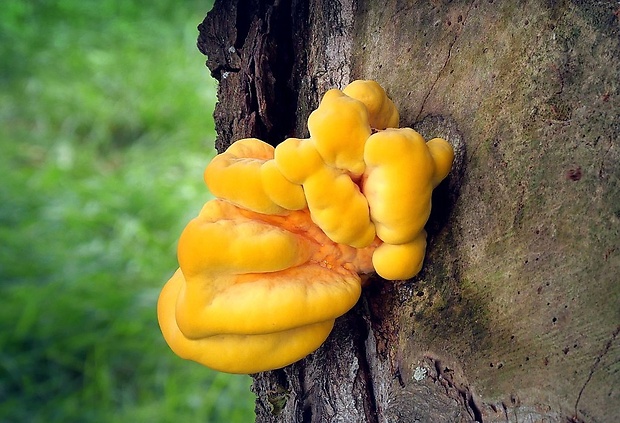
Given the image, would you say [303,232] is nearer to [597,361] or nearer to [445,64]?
[445,64]

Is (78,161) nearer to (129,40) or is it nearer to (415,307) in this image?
(129,40)

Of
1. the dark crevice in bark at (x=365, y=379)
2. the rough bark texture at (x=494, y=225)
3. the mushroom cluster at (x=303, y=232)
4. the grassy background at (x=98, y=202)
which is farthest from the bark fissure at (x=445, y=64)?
the grassy background at (x=98, y=202)

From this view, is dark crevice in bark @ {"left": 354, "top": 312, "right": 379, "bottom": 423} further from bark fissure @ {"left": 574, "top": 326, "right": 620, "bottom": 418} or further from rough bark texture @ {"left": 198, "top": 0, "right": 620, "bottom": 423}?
bark fissure @ {"left": 574, "top": 326, "right": 620, "bottom": 418}

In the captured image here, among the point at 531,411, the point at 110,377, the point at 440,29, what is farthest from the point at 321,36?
the point at 110,377

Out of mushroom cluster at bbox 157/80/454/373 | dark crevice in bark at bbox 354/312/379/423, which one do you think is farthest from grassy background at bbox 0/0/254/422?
mushroom cluster at bbox 157/80/454/373

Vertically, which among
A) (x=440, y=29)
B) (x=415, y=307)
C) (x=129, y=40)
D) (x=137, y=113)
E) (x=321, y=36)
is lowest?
(x=415, y=307)

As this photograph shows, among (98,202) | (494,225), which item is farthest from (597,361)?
(98,202)
